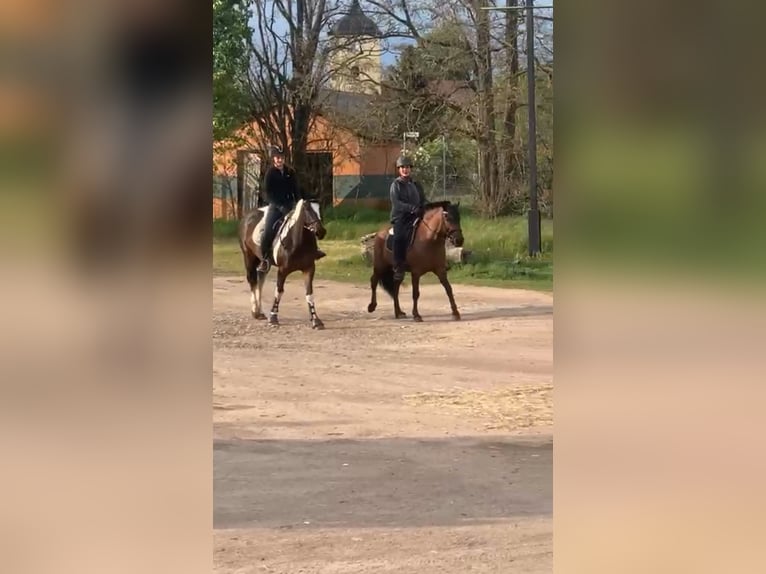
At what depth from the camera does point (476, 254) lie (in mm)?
6660

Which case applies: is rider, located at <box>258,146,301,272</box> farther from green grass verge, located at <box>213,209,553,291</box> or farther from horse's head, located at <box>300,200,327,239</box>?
green grass verge, located at <box>213,209,553,291</box>

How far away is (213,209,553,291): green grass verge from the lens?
590 centimetres

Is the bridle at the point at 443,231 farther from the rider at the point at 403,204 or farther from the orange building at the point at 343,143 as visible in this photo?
the orange building at the point at 343,143

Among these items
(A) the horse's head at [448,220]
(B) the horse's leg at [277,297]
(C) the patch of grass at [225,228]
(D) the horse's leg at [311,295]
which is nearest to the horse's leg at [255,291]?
(B) the horse's leg at [277,297]

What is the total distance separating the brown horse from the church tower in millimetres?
808

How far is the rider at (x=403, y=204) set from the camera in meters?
5.69

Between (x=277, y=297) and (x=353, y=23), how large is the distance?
1927mm

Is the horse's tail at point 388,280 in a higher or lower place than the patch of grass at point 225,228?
lower

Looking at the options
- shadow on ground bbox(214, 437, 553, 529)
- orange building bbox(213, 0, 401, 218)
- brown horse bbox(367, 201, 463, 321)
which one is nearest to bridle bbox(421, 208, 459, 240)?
brown horse bbox(367, 201, 463, 321)

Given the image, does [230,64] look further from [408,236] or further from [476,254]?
[476,254]

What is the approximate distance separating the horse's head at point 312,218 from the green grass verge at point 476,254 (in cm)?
5
